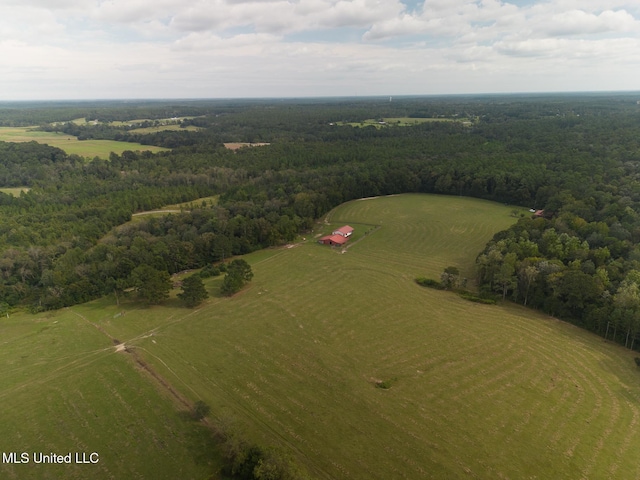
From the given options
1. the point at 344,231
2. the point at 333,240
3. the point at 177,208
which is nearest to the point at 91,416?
the point at 333,240

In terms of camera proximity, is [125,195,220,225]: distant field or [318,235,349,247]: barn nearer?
[318,235,349,247]: barn

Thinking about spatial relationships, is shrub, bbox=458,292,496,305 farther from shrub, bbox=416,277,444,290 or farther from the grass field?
shrub, bbox=416,277,444,290

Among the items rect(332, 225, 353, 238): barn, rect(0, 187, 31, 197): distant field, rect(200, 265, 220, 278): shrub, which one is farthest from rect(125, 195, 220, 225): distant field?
rect(0, 187, 31, 197): distant field

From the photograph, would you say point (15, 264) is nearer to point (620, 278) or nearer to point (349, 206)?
point (349, 206)

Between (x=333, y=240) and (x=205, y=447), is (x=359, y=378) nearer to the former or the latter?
(x=205, y=447)

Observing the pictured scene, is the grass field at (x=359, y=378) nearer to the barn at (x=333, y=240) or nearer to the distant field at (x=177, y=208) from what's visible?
the barn at (x=333, y=240)

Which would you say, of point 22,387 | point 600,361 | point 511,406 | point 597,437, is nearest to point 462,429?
point 511,406
